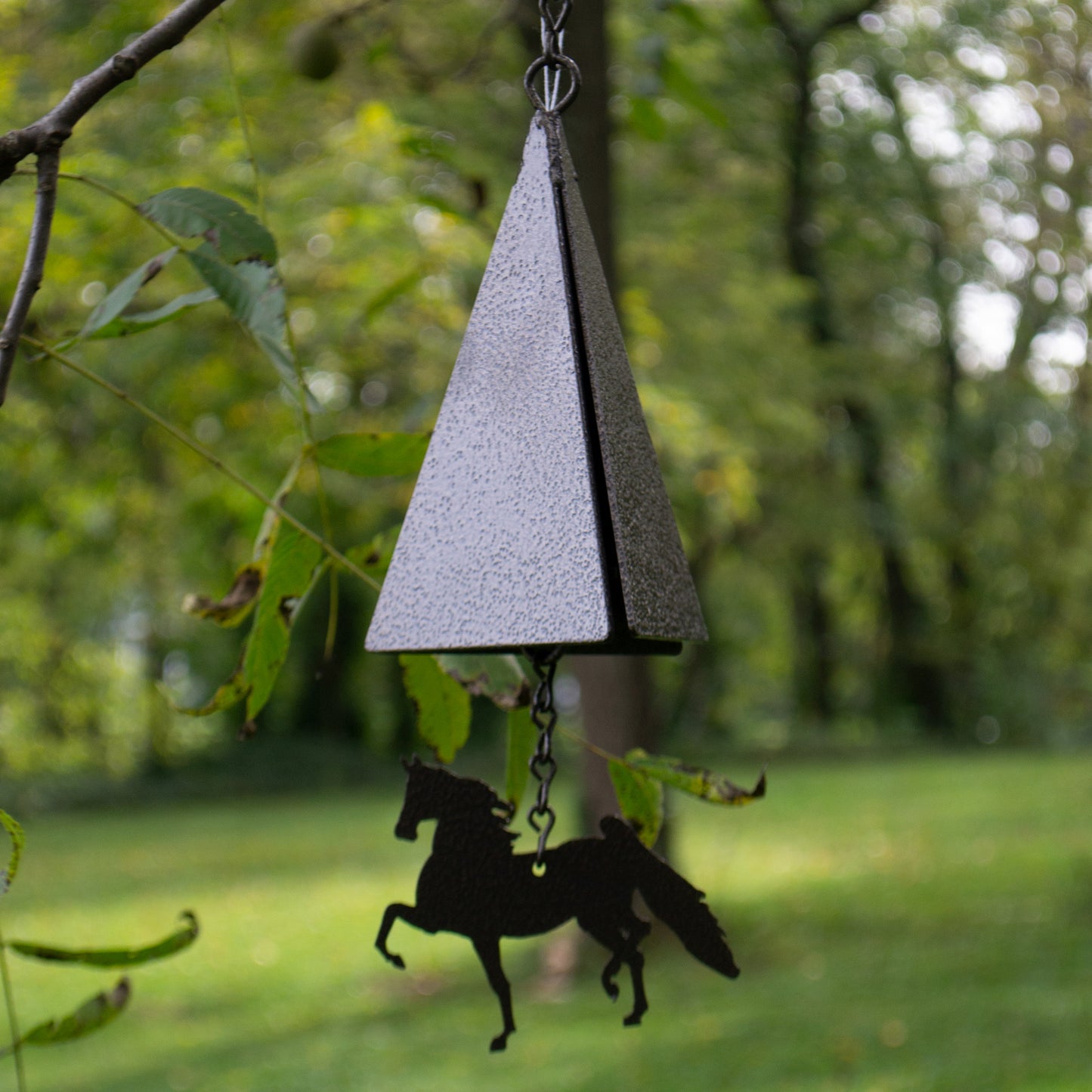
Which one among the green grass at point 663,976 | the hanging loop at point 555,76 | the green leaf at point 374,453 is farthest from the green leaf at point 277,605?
the green grass at point 663,976

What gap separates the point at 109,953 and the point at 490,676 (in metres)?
0.44

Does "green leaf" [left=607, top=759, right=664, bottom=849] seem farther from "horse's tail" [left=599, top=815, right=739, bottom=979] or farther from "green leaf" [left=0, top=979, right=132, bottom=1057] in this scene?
"green leaf" [left=0, top=979, right=132, bottom=1057]

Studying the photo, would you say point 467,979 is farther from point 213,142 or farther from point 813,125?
point 813,125

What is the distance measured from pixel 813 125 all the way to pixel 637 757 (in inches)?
467

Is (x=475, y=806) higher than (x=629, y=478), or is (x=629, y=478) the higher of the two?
(x=629, y=478)

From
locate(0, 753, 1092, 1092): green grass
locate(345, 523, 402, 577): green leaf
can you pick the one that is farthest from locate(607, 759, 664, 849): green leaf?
locate(0, 753, 1092, 1092): green grass

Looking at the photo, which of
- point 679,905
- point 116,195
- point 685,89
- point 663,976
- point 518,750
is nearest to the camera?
point 116,195

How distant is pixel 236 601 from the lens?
144 cm

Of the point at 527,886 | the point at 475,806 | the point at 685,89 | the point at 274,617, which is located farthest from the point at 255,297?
the point at 685,89

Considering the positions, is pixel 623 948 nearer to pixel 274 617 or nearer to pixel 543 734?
pixel 543 734

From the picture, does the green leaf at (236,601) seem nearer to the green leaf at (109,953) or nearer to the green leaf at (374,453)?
the green leaf at (374,453)

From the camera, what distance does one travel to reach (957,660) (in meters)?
18.7

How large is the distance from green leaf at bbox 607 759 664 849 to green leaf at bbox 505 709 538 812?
0.11 m

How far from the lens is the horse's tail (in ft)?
4.17
